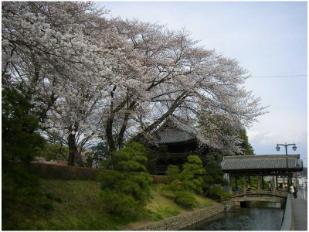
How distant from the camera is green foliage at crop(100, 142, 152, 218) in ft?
49.1

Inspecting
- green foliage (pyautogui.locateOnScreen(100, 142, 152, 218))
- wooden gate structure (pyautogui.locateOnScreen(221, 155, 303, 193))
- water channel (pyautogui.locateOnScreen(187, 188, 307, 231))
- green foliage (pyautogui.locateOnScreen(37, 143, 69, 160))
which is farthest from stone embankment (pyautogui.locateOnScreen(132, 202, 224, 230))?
green foliage (pyautogui.locateOnScreen(37, 143, 69, 160))

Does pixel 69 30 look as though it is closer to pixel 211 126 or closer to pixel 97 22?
pixel 97 22

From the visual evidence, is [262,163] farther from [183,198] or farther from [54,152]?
[54,152]

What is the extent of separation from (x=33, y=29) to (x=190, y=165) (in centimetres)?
1706

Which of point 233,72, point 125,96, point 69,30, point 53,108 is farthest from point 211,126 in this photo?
point 69,30

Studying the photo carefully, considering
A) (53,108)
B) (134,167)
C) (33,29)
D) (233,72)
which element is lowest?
(134,167)

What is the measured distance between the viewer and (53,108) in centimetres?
1493

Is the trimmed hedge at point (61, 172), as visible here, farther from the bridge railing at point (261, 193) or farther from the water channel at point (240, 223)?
the bridge railing at point (261, 193)

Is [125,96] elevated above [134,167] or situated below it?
above

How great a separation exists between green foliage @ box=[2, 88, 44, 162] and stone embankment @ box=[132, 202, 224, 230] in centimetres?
628

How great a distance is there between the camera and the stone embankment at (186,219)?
16.7 meters

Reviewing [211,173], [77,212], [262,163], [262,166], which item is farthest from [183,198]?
[262,163]

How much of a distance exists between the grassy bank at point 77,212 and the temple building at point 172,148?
11990 mm

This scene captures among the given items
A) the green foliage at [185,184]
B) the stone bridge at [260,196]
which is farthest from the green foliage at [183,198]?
the stone bridge at [260,196]
